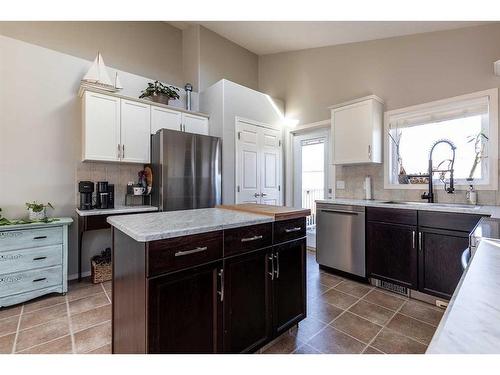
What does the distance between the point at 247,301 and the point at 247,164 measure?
2577 millimetres

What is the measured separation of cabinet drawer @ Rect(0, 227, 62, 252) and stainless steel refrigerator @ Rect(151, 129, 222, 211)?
41.1 inches

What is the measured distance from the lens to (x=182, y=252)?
1.23 meters

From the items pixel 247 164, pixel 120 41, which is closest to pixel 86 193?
pixel 247 164

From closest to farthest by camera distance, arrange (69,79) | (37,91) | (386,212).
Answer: (386,212) → (37,91) → (69,79)

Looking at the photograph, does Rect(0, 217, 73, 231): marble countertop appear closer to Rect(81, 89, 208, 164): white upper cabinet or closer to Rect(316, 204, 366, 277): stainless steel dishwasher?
Rect(81, 89, 208, 164): white upper cabinet

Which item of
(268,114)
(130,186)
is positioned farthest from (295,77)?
(130,186)

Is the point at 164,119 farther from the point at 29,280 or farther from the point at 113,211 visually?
the point at 29,280

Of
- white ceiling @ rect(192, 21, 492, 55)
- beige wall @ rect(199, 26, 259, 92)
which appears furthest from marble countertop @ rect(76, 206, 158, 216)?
white ceiling @ rect(192, 21, 492, 55)

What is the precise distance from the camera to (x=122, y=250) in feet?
4.59

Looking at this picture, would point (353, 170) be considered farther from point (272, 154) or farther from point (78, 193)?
point (78, 193)

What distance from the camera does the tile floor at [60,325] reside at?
1.73 m

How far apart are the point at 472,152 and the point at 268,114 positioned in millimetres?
2756

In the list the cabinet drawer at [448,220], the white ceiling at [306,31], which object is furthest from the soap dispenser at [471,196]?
the white ceiling at [306,31]

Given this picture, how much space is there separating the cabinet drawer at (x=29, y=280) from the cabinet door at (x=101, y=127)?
4.06ft
